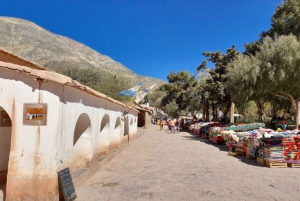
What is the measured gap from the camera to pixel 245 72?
1817 centimetres

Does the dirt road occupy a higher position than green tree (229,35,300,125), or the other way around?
green tree (229,35,300,125)

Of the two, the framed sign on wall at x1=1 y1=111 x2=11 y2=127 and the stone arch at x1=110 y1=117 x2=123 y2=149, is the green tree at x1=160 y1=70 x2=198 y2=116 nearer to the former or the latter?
the stone arch at x1=110 y1=117 x2=123 y2=149

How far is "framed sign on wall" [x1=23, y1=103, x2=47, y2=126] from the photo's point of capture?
5.40 m

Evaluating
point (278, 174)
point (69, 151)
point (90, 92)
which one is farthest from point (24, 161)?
point (278, 174)

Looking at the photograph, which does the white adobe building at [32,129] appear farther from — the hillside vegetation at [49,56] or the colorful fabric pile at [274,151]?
the hillside vegetation at [49,56]

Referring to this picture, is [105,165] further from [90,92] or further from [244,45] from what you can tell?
[244,45]

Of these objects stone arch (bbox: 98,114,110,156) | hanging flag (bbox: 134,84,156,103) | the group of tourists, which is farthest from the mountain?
stone arch (bbox: 98,114,110,156)

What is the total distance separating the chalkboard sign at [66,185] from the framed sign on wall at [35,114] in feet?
3.63

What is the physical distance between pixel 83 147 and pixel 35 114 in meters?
3.09

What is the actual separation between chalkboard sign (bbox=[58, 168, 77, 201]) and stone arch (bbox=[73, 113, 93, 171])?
2212mm

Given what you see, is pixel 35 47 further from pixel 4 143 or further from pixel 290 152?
pixel 290 152

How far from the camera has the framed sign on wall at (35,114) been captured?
17.7 feet

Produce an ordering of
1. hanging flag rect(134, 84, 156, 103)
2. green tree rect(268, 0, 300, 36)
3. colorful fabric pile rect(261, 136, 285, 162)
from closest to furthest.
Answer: colorful fabric pile rect(261, 136, 285, 162), hanging flag rect(134, 84, 156, 103), green tree rect(268, 0, 300, 36)

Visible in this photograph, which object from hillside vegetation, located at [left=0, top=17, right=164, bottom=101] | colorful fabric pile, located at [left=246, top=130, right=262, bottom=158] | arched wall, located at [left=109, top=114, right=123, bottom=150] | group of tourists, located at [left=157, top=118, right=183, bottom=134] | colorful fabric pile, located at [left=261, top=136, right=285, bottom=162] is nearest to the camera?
colorful fabric pile, located at [left=261, top=136, right=285, bottom=162]
